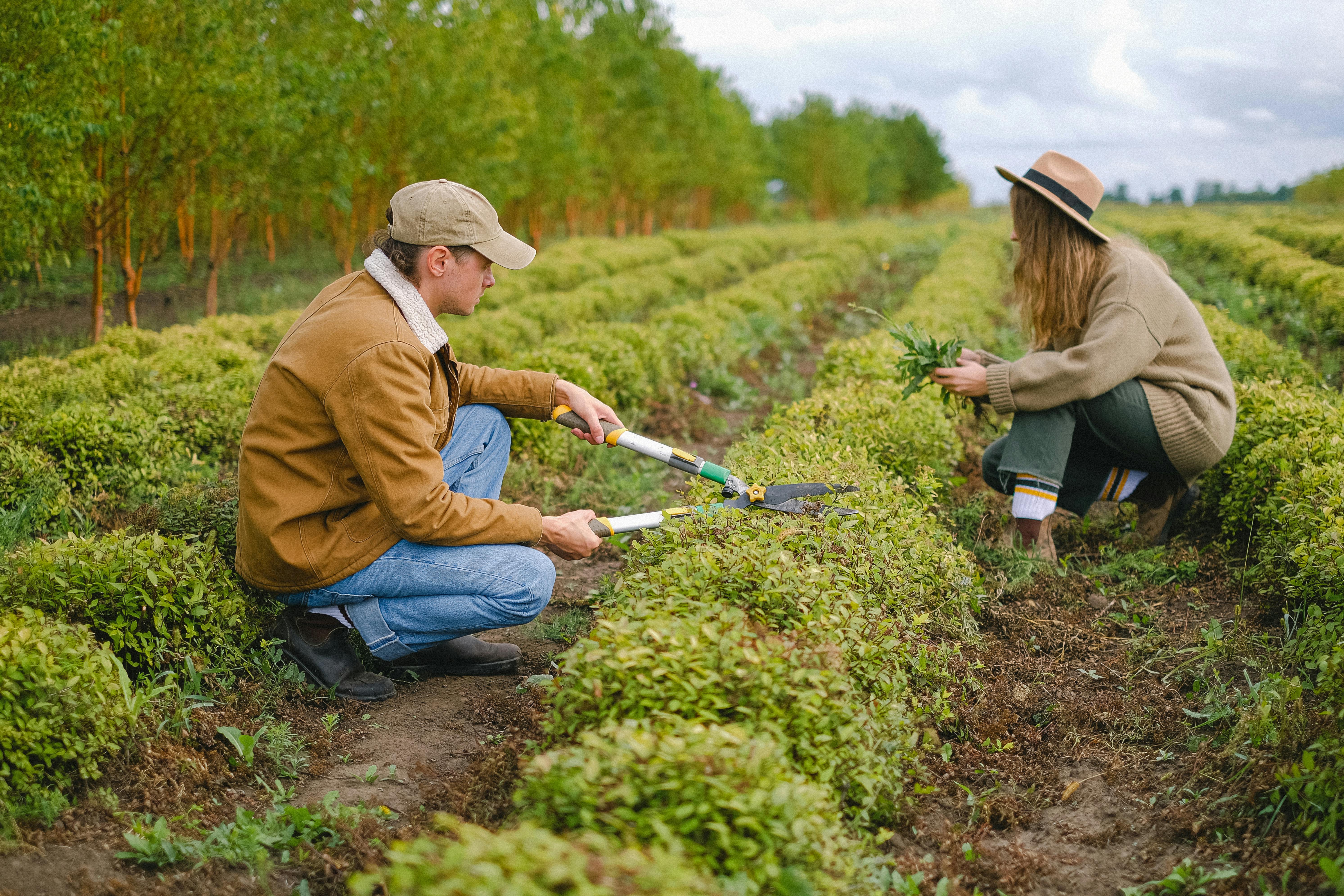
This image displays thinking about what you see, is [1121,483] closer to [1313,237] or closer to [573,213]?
[1313,237]

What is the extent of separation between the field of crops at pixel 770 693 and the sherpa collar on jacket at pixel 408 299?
1.00 m

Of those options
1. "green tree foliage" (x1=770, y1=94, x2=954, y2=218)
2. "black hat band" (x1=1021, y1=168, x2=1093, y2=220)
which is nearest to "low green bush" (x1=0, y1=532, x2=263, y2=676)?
"black hat band" (x1=1021, y1=168, x2=1093, y2=220)

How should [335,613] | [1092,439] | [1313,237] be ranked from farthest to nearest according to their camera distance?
[1313,237], [1092,439], [335,613]

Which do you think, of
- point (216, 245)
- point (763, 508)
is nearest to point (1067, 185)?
point (763, 508)

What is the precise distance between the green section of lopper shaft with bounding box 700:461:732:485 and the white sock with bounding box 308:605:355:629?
1.37 metres

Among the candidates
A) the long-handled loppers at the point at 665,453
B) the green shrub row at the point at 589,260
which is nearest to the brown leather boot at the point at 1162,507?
the long-handled loppers at the point at 665,453

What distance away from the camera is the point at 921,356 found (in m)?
4.25

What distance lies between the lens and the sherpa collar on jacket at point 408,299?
283 cm

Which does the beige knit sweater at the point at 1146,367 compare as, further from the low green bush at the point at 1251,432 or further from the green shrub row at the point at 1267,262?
the green shrub row at the point at 1267,262

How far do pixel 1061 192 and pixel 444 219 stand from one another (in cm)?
271

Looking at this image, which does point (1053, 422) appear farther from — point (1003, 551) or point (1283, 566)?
point (1283, 566)

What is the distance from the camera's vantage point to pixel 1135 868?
225cm

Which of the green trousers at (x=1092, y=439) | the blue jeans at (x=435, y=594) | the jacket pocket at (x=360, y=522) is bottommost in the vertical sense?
the blue jeans at (x=435, y=594)

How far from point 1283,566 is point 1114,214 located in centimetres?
4586
